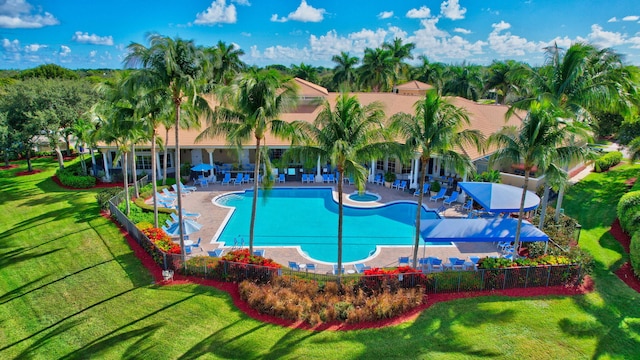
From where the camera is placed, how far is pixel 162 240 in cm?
1706

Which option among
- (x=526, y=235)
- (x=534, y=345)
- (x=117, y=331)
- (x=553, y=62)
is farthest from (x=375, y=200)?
(x=117, y=331)

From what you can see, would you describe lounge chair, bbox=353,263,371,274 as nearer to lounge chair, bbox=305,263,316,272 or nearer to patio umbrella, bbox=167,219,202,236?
lounge chair, bbox=305,263,316,272

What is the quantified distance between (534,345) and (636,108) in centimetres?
1739

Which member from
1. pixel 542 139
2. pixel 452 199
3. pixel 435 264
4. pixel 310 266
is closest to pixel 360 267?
pixel 310 266

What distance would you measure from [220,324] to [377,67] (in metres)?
40.9

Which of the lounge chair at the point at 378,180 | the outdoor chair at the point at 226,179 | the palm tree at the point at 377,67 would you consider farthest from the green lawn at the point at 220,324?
the palm tree at the point at 377,67

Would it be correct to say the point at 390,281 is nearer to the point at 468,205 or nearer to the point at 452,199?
the point at 468,205

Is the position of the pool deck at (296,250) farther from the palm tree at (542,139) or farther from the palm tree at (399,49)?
the palm tree at (399,49)

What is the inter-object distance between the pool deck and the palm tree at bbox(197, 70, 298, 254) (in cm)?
623

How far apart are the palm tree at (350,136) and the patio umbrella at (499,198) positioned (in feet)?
24.0

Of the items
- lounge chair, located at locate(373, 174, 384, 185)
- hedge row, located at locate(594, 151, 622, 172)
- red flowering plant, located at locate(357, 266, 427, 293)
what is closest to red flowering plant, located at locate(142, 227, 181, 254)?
red flowering plant, located at locate(357, 266, 427, 293)

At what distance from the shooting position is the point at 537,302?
43.5 feet

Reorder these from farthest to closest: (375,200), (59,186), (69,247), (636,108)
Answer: (59,186)
(375,200)
(636,108)
(69,247)

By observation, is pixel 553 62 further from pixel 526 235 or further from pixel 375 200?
pixel 375 200
